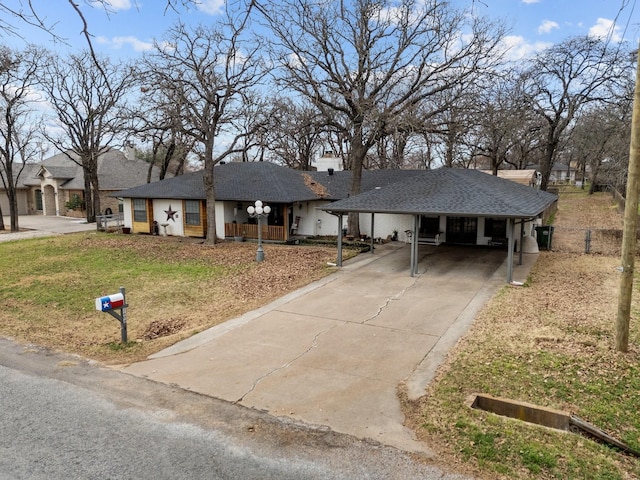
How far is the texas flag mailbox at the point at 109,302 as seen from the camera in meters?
7.89

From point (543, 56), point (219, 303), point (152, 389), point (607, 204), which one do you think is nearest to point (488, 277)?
point (219, 303)

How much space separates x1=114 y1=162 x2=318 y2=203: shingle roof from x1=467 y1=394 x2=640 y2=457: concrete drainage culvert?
1592 cm

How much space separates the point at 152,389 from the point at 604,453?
586 cm

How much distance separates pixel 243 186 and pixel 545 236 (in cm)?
1521

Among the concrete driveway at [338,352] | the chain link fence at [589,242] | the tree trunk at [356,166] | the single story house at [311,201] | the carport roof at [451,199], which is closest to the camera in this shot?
the concrete driveway at [338,352]

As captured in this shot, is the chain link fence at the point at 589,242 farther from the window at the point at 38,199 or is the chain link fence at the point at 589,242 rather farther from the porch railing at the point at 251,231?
the window at the point at 38,199

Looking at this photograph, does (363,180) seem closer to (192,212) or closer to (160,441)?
(192,212)

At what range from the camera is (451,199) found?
14844 millimetres

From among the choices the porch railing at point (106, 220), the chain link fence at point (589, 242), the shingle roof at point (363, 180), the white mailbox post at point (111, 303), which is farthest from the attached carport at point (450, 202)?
the porch railing at point (106, 220)

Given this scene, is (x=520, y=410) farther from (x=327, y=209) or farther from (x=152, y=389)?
(x=327, y=209)

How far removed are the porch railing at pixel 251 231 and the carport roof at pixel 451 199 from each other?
626 centimetres

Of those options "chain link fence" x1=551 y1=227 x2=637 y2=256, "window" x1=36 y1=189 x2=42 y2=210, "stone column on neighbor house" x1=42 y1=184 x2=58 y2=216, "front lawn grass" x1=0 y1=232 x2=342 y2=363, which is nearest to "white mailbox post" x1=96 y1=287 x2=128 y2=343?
"front lawn grass" x1=0 y1=232 x2=342 y2=363

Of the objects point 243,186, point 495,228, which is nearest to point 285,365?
point 495,228

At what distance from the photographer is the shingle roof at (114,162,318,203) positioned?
2219 centimetres
